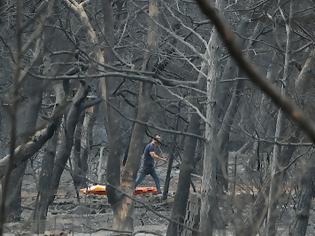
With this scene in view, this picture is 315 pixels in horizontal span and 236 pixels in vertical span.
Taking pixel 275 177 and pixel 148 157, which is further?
pixel 148 157

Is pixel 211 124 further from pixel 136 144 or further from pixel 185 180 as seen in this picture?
pixel 185 180

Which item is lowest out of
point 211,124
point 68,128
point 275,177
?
point 275,177

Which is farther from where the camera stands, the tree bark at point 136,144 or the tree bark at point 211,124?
the tree bark at point 136,144

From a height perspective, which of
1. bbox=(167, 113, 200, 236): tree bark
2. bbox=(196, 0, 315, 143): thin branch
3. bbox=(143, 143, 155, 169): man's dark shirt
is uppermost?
bbox=(143, 143, 155, 169): man's dark shirt

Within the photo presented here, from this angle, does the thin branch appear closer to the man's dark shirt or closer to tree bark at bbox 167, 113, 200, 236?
tree bark at bbox 167, 113, 200, 236

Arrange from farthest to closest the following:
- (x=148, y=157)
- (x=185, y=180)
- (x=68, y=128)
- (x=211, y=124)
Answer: (x=148, y=157) → (x=68, y=128) → (x=185, y=180) → (x=211, y=124)

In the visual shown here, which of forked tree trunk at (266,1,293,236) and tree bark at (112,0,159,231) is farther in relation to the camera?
tree bark at (112,0,159,231)

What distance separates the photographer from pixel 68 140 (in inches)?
726

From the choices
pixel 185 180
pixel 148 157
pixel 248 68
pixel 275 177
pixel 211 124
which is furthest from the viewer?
pixel 148 157

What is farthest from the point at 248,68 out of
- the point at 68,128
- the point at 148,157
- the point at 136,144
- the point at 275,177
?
the point at 148,157

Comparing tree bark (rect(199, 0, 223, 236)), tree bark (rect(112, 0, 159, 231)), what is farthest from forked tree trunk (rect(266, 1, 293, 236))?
tree bark (rect(112, 0, 159, 231))

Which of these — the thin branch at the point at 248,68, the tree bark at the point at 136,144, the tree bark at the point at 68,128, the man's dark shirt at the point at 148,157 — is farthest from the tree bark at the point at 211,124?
the man's dark shirt at the point at 148,157

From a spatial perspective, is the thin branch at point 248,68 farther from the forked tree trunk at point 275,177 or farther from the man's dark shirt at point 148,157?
the man's dark shirt at point 148,157

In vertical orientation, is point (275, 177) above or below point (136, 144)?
below
